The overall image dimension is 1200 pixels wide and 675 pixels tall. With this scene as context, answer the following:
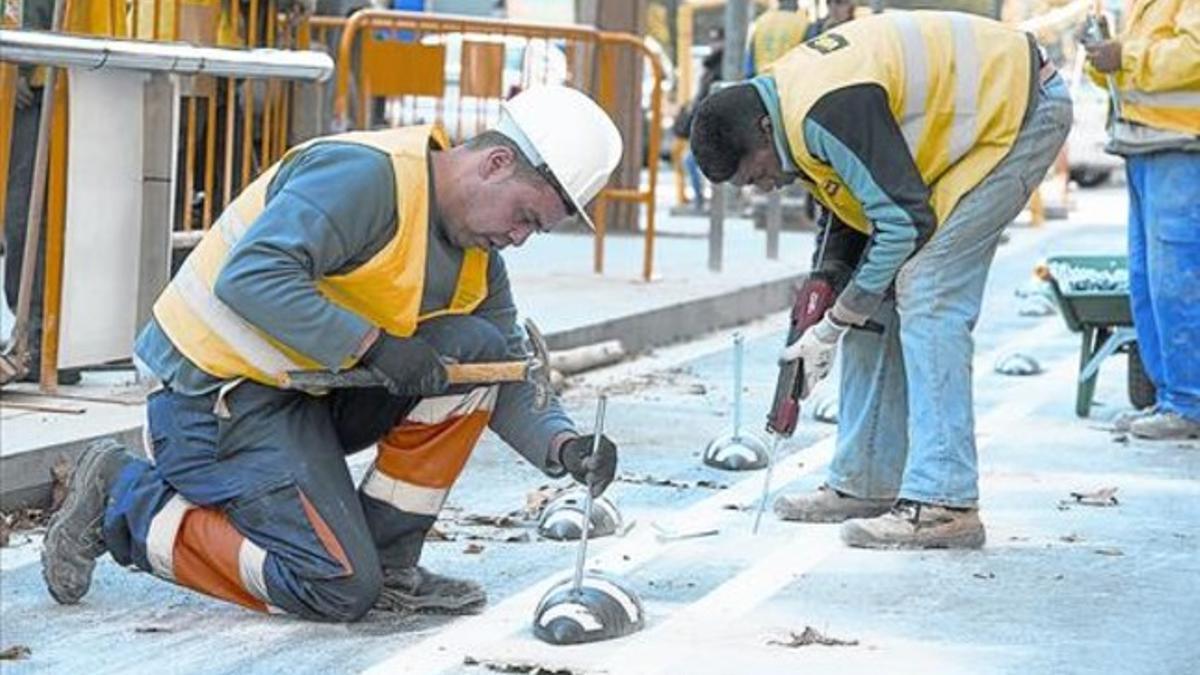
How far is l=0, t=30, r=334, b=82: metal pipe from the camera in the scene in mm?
8625

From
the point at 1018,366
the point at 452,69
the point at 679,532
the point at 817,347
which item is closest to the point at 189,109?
the point at 679,532

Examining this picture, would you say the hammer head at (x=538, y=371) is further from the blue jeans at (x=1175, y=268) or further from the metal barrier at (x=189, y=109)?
the blue jeans at (x=1175, y=268)

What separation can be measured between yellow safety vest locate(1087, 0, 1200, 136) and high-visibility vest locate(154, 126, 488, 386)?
13.6 feet

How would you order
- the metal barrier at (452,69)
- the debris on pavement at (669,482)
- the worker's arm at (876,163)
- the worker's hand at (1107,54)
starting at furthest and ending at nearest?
the metal barrier at (452,69), the worker's hand at (1107,54), the debris on pavement at (669,482), the worker's arm at (876,163)

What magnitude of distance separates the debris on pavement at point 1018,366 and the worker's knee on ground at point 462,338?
6.14 metres

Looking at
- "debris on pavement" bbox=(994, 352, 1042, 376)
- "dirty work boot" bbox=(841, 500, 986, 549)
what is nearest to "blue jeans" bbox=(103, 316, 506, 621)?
"dirty work boot" bbox=(841, 500, 986, 549)

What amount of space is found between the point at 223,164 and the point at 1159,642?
4.78m

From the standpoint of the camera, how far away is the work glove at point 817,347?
7719mm

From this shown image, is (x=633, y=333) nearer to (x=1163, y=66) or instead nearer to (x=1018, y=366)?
(x=1018, y=366)

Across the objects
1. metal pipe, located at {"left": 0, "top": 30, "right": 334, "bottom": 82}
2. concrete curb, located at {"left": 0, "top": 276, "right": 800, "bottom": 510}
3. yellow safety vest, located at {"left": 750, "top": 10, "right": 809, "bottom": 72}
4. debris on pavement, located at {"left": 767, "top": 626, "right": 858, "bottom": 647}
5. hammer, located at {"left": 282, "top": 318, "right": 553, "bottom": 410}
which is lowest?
concrete curb, located at {"left": 0, "top": 276, "right": 800, "bottom": 510}

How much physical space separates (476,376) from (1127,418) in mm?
4536

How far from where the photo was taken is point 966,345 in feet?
25.5

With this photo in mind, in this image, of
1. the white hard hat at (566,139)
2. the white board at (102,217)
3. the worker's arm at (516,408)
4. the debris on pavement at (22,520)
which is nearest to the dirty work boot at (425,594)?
the worker's arm at (516,408)

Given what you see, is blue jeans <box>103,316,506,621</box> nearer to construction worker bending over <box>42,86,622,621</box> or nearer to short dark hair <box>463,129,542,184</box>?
construction worker bending over <box>42,86,622,621</box>
